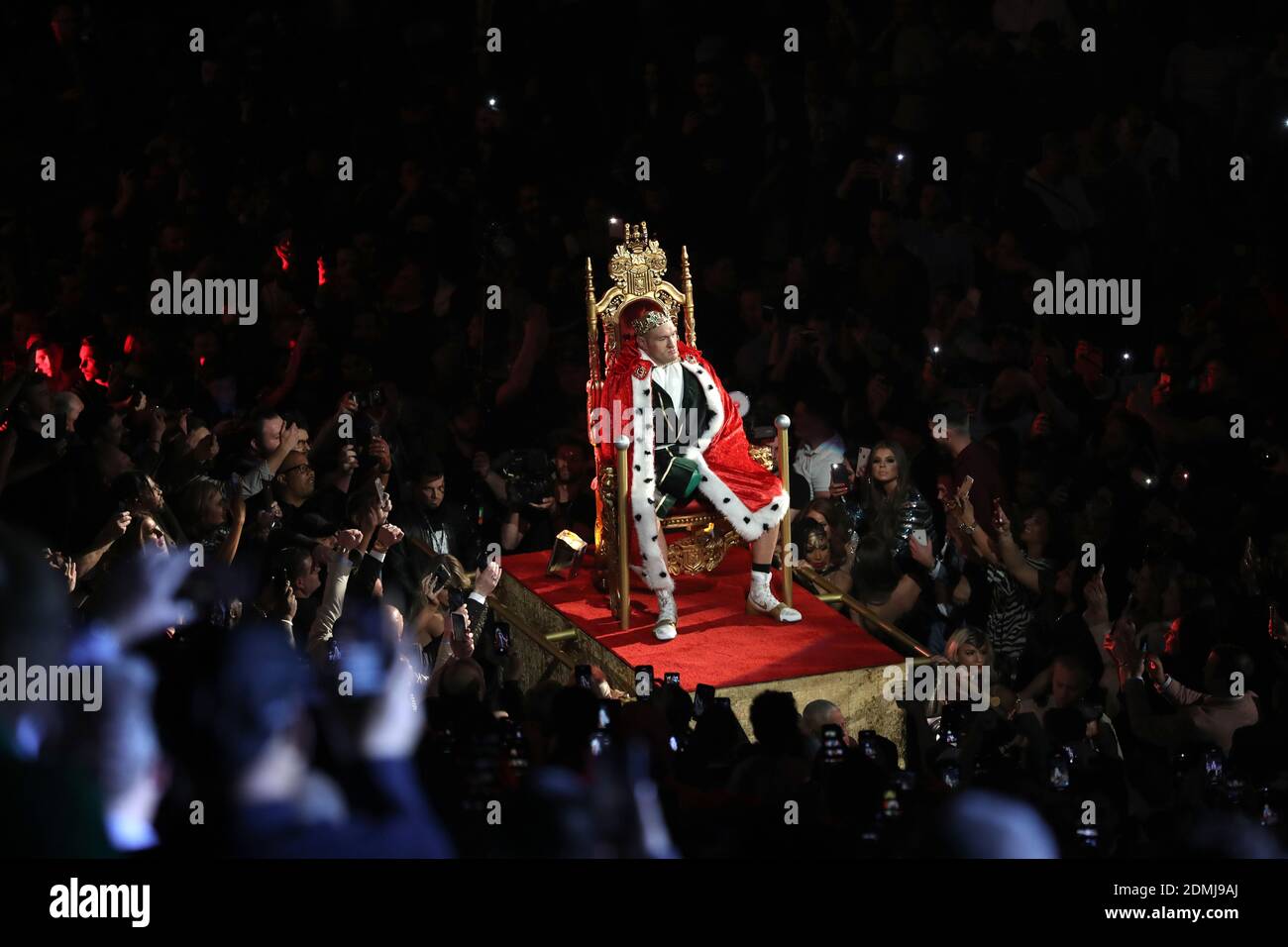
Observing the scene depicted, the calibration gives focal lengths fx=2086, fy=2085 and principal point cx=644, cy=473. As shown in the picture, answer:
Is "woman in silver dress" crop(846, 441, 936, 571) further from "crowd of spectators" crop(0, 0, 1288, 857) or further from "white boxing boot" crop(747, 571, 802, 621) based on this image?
"white boxing boot" crop(747, 571, 802, 621)

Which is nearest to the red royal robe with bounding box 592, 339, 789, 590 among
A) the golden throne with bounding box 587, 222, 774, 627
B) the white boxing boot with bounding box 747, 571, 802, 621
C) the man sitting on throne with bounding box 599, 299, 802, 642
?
the man sitting on throne with bounding box 599, 299, 802, 642

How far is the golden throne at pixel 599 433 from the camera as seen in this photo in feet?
34.3

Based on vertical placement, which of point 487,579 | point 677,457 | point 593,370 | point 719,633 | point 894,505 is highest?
point 593,370

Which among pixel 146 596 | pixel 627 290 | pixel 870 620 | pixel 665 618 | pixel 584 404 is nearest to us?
pixel 146 596

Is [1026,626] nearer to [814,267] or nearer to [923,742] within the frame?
[923,742]

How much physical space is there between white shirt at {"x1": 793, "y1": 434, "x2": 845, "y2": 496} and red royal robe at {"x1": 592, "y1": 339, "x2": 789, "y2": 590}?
932mm

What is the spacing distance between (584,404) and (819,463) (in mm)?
1402

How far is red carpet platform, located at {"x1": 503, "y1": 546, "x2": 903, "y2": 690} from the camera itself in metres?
9.68

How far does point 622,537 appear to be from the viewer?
10180 millimetres

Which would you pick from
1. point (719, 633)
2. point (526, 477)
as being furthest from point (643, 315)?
point (719, 633)

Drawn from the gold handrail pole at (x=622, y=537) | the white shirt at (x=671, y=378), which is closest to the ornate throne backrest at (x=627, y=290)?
the white shirt at (x=671, y=378)

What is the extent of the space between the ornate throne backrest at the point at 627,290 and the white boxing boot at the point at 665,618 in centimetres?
111

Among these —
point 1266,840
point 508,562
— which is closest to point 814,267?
point 508,562

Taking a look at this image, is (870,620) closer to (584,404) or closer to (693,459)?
(693,459)
